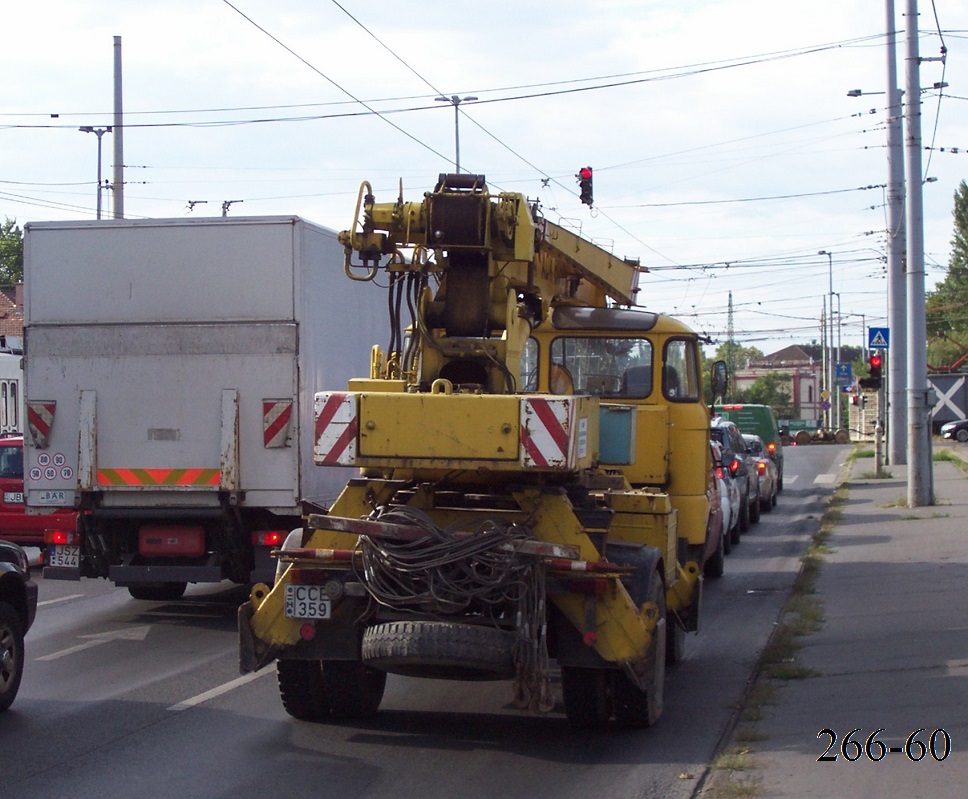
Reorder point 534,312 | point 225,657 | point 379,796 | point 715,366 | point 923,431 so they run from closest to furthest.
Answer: point 379,796
point 534,312
point 225,657
point 715,366
point 923,431

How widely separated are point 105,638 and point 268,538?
163 centimetres

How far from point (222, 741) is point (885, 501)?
61.5 feet

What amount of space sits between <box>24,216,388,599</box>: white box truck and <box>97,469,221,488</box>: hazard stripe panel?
12 mm

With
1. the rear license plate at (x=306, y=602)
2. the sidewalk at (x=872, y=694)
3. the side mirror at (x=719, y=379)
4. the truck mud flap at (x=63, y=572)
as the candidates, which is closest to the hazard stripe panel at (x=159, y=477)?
the truck mud flap at (x=63, y=572)

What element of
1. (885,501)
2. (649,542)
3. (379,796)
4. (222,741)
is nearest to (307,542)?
(222,741)

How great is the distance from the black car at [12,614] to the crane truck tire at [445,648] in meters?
2.81

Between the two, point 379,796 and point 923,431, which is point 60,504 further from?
point 923,431

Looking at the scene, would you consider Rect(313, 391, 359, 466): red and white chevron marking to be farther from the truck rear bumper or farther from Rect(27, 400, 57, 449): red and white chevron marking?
Rect(27, 400, 57, 449): red and white chevron marking

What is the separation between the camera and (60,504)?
11562 millimetres

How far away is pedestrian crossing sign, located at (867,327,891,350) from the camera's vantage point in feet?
93.2

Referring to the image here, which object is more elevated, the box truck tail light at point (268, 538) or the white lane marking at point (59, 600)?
the box truck tail light at point (268, 538)

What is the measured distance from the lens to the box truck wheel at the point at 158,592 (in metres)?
13.4

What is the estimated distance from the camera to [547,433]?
7207 mm

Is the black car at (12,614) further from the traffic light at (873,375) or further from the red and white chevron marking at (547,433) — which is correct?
the traffic light at (873,375)
